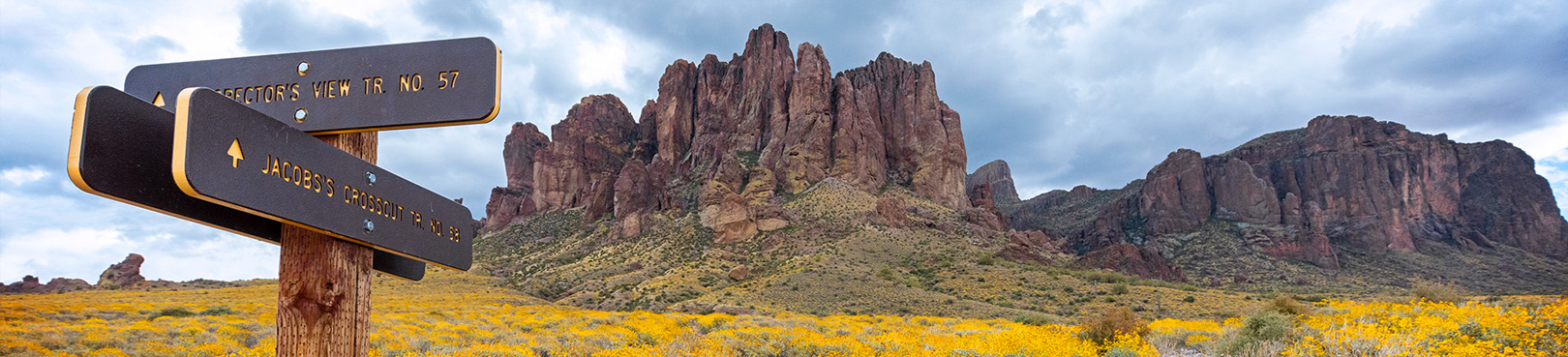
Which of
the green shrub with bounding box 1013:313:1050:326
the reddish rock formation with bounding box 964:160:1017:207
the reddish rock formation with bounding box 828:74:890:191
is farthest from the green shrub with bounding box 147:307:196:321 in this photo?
the reddish rock formation with bounding box 964:160:1017:207

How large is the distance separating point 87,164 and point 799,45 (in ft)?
312

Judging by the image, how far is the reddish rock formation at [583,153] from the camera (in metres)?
97.2

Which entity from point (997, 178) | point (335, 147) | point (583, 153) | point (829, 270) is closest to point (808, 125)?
point (829, 270)

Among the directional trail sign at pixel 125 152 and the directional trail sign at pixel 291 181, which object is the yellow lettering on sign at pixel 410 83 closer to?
the directional trail sign at pixel 291 181

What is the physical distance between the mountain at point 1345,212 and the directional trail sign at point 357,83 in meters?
91.4

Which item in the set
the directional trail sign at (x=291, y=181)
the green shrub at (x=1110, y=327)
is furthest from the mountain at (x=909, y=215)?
the directional trail sign at (x=291, y=181)

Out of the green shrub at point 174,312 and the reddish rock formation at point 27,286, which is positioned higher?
the reddish rock formation at point 27,286

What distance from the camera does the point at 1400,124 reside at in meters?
110

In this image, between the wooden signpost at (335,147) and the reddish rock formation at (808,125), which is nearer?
the wooden signpost at (335,147)

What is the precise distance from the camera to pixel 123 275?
52375 mm

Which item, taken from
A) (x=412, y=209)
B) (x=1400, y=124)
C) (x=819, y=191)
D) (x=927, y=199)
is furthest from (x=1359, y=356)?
(x=1400, y=124)

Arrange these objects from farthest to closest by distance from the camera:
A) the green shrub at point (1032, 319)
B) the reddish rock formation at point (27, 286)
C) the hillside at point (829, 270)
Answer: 1. the reddish rock formation at point (27, 286)
2. the hillside at point (829, 270)
3. the green shrub at point (1032, 319)

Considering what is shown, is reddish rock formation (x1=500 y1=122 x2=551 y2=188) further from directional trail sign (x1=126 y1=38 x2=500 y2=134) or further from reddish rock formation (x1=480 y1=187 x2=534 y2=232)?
directional trail sign (x1=126 y1=38 x2=500 y2=134)

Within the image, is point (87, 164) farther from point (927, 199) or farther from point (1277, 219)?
point (1277, 219)
